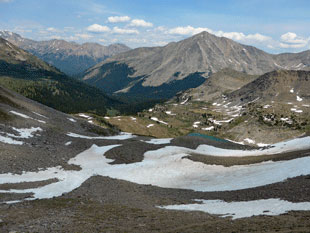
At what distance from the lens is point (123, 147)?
231 ft

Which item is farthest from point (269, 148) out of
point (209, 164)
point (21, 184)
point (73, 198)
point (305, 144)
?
point (21, 184)

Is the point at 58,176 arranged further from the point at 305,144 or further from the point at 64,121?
the point at 64,121

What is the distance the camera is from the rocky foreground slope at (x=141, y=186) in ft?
75.8

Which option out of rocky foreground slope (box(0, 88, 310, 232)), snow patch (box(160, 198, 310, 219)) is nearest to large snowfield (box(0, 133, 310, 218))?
snow patch (box(160, 198, 310, 219))

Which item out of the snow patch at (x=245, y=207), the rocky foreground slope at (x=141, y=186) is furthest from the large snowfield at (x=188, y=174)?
the rocky foreground slope at (x=141, y=186)

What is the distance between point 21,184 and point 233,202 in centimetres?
3337

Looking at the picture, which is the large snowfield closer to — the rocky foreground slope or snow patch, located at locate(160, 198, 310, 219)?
snow patch, located at locate(160, 198, 310, 219)

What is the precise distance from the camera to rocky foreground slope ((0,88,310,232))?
23.1 meters

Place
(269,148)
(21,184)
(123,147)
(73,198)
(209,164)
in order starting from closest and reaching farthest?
1. (73,198)
2. (21,184)
3. (209,164)
4. (269,148)
5. (123,147)

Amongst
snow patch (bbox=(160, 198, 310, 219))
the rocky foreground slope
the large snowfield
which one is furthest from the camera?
the large snowfield

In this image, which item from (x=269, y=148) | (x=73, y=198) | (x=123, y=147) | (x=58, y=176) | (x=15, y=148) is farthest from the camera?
(x=123, y=147)

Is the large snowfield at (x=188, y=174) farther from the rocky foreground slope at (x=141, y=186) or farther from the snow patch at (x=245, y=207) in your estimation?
Result: the rocky foreground slope at (x=141, y=186)

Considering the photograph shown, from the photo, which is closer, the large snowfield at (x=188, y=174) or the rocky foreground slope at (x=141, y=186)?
the rocky foreground slope at (x=141, y=186)

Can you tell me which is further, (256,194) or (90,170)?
(90,170)
